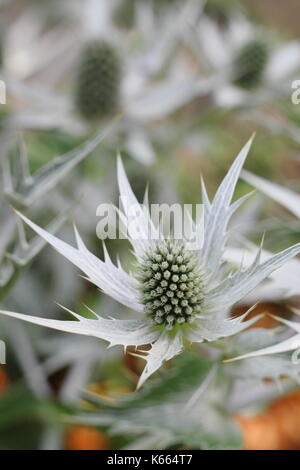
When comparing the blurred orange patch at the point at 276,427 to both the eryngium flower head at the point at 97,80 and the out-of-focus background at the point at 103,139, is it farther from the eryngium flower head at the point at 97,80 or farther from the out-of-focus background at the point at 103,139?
the eryngium flower head at the point at 97,80

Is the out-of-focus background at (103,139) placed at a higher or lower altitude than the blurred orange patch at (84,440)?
higher

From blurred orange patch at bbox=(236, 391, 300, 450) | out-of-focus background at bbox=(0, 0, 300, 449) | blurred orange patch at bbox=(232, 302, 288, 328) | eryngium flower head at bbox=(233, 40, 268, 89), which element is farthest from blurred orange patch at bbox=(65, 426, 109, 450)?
eryngium flower head at bbox=(233, 40, 268, 89)

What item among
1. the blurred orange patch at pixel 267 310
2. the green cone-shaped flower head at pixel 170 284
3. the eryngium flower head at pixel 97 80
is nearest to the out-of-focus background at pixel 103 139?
the eryngium flower head at pixel 97 80

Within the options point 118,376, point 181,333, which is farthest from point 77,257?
point 118,376

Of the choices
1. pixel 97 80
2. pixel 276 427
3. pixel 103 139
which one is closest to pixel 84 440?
pixel 276 427

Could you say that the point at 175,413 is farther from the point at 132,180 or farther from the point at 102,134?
the point at 132,180
